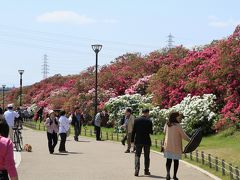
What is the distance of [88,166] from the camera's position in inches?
652

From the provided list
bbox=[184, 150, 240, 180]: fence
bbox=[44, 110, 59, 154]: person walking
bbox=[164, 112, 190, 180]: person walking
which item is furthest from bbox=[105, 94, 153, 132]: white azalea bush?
bbox=[164, 112, 190, 180]: person walking

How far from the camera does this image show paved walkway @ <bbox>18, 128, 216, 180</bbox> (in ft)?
46.5

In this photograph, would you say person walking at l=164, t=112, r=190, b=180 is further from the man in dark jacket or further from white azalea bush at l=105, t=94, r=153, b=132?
white azalea bush at l=105, t=94, r=153, b=132

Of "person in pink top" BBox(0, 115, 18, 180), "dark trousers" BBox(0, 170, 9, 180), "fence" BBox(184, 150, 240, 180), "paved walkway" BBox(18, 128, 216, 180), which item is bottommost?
"paved walkway" BBox(18, 128, 216, 180)

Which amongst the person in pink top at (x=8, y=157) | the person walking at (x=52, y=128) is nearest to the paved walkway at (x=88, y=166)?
the person walking at (x=52, y=128)

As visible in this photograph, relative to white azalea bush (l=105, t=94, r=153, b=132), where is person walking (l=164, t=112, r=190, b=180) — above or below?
below

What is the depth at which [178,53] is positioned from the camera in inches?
1660

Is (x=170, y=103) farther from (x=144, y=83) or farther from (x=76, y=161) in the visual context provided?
(x=76, y=161)

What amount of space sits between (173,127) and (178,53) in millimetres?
29047

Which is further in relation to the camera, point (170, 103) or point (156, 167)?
point (170, 103)

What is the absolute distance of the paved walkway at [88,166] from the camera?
46.5 feet

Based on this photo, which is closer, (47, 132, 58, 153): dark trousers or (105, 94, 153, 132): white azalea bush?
(47, 132, 58, 153): dark trousers

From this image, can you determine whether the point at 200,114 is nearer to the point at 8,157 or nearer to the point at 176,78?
the point at 176,78

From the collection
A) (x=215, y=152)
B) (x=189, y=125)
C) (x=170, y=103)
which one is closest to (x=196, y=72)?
(x=170, y=103)
